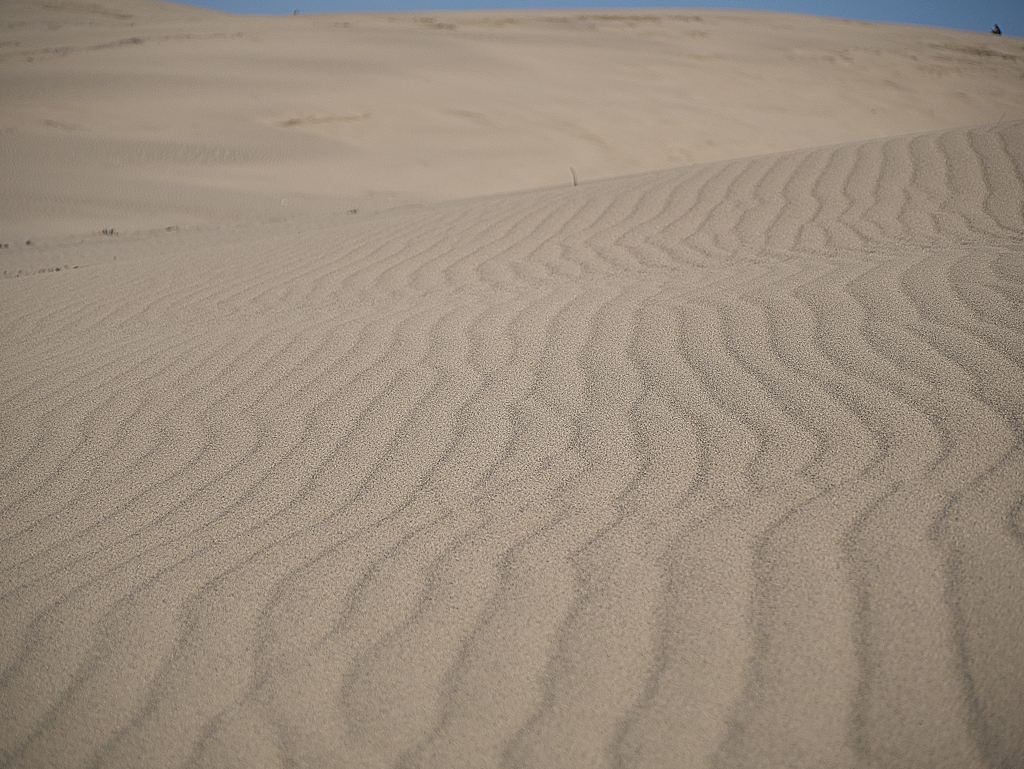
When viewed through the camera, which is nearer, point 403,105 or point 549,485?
point 549,485

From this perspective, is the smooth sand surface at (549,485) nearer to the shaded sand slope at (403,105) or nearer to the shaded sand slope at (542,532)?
the shaded sand slope at (542,532)

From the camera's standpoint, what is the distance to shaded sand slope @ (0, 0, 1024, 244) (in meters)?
9.82

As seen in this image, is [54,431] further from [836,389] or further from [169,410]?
[836,389]

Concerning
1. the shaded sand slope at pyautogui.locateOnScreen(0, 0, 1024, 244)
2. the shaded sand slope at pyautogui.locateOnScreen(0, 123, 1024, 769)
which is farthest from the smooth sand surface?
the shaded sand slope at pyautogui.locateOnScreen(0, 0, 1024, 244)

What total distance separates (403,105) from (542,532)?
540 inches

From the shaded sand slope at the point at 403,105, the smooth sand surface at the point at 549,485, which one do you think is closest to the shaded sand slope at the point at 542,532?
the smooth sand surface at the point at 549,485

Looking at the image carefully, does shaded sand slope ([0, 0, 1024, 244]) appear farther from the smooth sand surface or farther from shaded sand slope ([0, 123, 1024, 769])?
shaded sand slope ([0, 123, 1024, 769])

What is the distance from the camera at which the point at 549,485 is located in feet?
6.27

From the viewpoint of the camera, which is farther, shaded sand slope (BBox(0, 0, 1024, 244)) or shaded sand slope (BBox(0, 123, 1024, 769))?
shaded sand slope (BBox(0, 0, 1024, 244))

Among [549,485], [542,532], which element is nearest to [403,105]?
[549,485]

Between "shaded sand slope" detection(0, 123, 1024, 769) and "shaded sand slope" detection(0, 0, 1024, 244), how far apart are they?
22.0ft

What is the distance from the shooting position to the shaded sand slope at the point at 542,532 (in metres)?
1.30

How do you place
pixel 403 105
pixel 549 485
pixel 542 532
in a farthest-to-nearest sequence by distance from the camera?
pixel 403 105, pixel 549 485, pixel 542 532

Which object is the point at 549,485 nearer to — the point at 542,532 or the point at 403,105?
the point at 542,532
